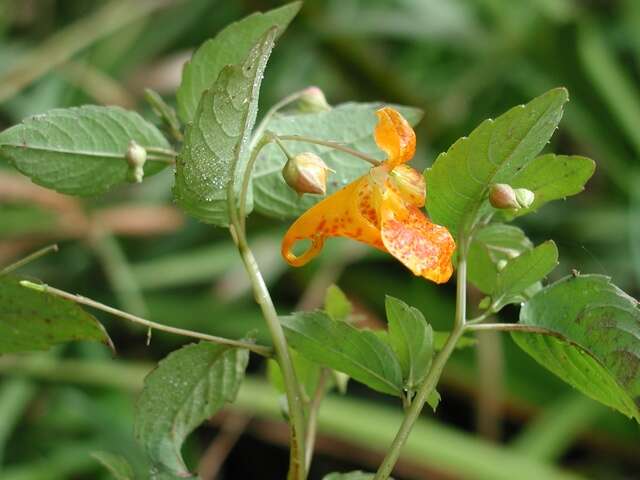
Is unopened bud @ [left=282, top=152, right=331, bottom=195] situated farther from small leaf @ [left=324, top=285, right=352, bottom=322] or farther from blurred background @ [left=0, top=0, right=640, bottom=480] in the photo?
blurred background @ [left=0, top=0, right=640, bottom=480]

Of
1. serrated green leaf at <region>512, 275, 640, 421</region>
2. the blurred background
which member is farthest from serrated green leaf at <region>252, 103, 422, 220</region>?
the blurred background

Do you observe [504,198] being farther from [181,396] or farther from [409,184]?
[181,396]

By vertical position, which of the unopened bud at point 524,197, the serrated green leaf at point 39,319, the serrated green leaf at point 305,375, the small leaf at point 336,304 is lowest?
the serrated green leaf at point 305,375

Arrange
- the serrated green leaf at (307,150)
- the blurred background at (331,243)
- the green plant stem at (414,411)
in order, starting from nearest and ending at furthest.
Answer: the green plant stem at (414,411) → the serrated green leaf at (307,150) → the blurred background at (331,243)

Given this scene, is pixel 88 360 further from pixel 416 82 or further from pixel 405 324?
pixel 405 324

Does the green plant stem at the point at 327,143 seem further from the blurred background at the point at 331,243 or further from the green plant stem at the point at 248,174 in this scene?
the blurred background at the point at 331,243

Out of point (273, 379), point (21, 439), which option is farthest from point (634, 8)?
point (273, 379)

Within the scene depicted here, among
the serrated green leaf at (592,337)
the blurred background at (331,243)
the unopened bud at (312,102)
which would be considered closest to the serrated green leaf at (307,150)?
the unopened bud at (312,102)
